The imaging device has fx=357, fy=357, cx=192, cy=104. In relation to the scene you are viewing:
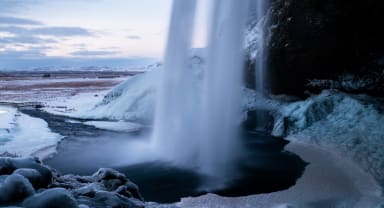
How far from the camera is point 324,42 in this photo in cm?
1537

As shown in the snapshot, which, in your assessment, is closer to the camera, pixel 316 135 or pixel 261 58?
pixel 316 135

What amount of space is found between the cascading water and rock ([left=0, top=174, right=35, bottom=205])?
21.7 feet

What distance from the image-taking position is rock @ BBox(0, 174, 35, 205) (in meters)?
4.89

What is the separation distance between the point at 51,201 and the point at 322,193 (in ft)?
19.1

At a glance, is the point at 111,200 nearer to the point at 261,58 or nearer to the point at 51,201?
the point at 51,201

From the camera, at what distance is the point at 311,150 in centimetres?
1207

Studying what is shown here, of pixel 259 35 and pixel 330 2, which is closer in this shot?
pixel 330 2

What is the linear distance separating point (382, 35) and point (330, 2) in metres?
2.52

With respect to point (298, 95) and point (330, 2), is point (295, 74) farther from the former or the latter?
point (330, 2)

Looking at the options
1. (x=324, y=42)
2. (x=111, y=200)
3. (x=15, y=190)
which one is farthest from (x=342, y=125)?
(x=15, y=190)

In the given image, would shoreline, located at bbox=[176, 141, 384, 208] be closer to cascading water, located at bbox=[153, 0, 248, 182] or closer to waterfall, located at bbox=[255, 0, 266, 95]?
cascading water, located at bbox=[153, 0, 248, 182]

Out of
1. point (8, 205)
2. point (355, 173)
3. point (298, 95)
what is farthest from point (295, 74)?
point (8, 205)

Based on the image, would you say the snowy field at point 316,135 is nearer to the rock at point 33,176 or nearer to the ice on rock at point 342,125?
the ice on rock at point 342,125

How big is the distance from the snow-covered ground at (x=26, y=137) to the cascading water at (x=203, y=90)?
403 centimetres
